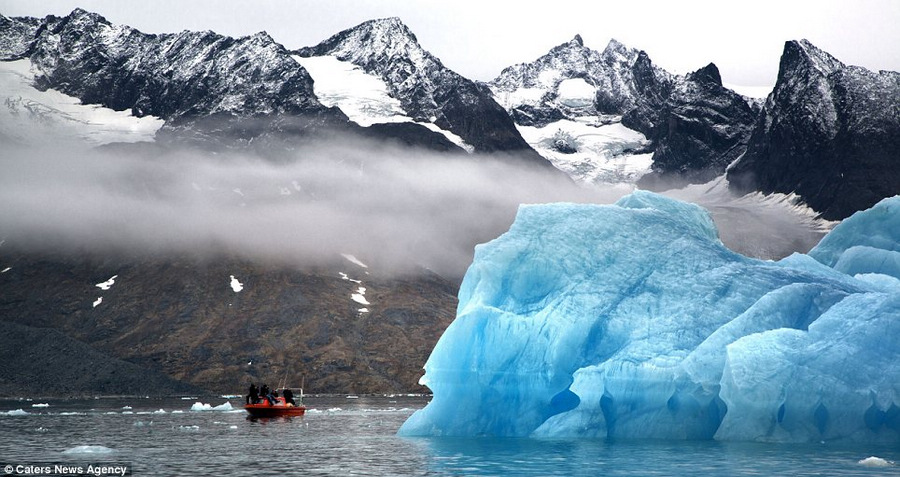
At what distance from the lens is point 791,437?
4006 centimetres

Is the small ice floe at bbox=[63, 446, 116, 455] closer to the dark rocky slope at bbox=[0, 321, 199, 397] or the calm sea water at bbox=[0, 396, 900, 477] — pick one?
the calm sea water at bbox=[0, 396, 900, 477]

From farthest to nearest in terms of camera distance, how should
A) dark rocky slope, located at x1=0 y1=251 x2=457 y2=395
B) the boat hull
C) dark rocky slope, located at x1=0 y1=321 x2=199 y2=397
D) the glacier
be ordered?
dark rocky slope, located at x1=0 y1=251 x2=457 y2=395, dark rocky slope, located at x1=0 y1=321 x2=199 y2=397, the boat hull, the glacier

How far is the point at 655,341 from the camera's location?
136 feet

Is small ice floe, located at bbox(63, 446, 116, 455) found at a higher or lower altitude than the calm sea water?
higher

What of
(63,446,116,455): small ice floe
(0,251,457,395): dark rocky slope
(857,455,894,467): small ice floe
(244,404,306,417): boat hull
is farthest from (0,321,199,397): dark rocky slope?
(857,455,894,467): small ice floe

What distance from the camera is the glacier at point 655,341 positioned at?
1497 inches

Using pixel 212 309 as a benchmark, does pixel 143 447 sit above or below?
below

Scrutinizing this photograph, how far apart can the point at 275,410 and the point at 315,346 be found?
105372 mm

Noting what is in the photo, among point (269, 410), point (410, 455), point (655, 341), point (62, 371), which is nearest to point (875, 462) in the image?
point (655, 341)

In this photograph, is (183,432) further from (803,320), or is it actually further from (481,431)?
(803,320)

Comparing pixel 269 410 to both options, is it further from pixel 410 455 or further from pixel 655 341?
pixel 655 341

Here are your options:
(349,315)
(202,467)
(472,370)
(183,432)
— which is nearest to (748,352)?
(472,370)

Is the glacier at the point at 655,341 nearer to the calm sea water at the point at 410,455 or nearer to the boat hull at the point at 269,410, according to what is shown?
the calm sea water at the point at 410,455

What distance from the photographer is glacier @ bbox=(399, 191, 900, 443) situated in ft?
125
